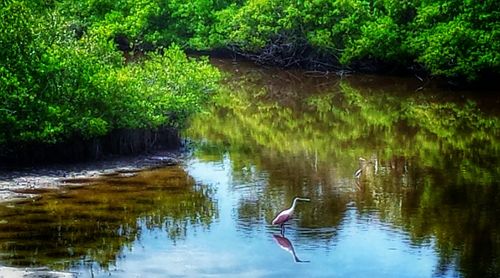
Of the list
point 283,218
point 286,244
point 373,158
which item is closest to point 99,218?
point 283,218

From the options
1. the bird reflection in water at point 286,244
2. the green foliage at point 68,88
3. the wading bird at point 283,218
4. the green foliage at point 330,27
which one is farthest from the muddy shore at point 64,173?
the green foliage at point 330,27

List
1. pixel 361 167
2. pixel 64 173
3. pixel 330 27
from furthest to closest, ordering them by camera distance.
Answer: pixel 330 27 → pixel 361 167 → pixel 64 173

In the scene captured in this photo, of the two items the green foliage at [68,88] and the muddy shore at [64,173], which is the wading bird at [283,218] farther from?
the green foliage at [68,88]

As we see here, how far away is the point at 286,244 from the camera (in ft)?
47.5

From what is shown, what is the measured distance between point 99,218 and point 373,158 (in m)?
8.84

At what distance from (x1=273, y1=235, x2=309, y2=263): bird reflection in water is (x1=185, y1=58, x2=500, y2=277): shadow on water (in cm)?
65

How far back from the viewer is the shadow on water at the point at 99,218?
13648 mm

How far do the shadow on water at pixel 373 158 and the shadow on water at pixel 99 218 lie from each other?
123cm

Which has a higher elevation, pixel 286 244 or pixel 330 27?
pixel 330 27

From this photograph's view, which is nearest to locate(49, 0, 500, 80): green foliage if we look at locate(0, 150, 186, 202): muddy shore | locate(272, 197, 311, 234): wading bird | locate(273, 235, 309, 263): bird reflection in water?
locate(0, 150, 186, 202): muddy shore

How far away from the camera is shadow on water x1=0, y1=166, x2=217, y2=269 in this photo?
1365 cm

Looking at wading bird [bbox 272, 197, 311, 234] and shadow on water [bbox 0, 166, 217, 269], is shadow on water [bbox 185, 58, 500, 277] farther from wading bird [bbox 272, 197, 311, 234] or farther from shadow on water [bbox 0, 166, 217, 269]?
shadow on water [bbox 0, 166, 217, 269]

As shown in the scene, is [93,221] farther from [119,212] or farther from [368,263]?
[368,263]

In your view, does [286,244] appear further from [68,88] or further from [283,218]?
[68,88]
